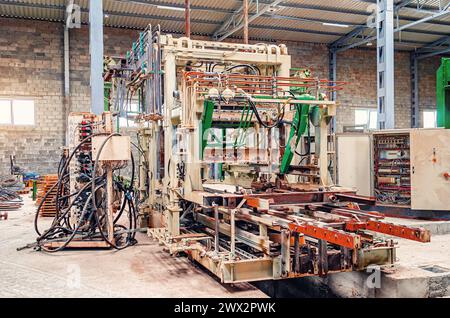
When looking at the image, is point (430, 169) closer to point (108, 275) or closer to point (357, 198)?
point (357, 198)

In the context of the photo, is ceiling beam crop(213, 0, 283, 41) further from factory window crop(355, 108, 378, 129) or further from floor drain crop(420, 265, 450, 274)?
floor drain crop(420, 265, 450, 274)

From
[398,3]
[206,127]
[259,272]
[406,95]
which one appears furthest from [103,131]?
[406,95]

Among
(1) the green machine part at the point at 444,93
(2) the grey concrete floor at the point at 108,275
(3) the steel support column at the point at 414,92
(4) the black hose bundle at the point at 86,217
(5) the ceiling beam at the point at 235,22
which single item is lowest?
(2) the grey concrete floor at the point at 108,275

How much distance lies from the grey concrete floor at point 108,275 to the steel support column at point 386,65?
831 cm

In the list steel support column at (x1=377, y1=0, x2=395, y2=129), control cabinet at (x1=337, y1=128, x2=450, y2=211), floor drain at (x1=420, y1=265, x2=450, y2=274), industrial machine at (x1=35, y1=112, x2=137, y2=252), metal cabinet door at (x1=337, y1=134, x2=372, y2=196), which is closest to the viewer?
floor drain at (x1=420, y1=265, x2=450, y2=274)

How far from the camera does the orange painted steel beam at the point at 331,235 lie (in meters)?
3.77

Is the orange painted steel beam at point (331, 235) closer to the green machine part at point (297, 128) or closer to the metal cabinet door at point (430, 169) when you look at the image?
the green machine part at point (297, 128)

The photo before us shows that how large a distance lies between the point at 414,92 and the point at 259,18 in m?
9.93

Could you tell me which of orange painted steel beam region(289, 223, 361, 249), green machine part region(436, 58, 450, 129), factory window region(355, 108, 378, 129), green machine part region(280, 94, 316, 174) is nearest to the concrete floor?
orange painted steel beam region(289, 223, 361, 249)

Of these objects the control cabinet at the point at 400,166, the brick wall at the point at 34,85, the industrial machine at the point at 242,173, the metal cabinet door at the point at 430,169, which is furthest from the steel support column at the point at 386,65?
the brick wall at the point at 34,85

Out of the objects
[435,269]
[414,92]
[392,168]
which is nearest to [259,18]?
[392,168]

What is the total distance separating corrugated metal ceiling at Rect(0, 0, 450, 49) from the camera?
16.2m

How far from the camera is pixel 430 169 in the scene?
10.1 m

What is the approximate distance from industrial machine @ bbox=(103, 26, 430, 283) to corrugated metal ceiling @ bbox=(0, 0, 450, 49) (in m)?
8.18
